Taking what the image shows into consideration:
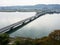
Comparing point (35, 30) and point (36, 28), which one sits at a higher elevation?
point (35, 30)

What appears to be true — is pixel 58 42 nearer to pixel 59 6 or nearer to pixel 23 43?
pixel 23 43

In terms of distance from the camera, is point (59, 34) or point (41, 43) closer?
point (41, 43)

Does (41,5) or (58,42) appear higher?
(58,42)

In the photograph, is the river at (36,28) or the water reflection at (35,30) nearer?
the water reflection at (35,30)

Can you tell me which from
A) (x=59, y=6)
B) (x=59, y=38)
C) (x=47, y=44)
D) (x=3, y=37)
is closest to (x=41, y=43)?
(x=47, y=44)

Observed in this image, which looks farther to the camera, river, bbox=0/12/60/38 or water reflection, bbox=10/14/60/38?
river, bbox=0/12/60/38

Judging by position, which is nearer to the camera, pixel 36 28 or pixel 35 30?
pixel 35 30

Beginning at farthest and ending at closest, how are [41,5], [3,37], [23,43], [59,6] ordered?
Result: [41,5], [59,6], [3,37], [23,43]

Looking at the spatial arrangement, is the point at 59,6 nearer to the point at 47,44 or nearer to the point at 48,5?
the point at 48,5

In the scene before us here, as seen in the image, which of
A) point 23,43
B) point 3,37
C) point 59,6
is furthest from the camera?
point 59,6

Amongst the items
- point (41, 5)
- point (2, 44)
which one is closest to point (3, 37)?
point (2, 44)
